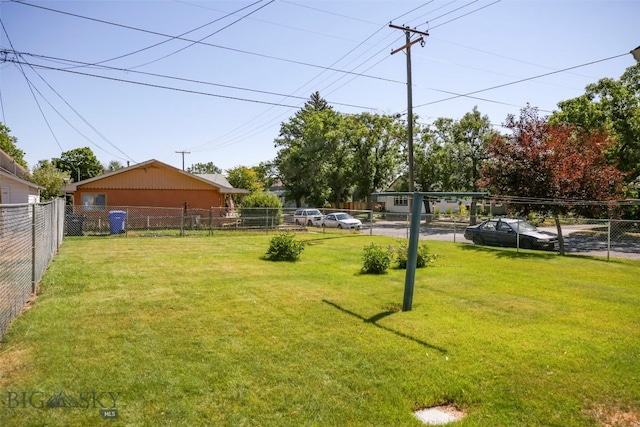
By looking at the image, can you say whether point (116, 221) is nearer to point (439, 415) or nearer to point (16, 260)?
point (16, 260)

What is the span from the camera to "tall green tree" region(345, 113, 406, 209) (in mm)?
38688

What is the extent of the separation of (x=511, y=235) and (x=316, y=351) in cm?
1471

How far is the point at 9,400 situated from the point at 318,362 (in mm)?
2901

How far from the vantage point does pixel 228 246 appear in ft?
49.9

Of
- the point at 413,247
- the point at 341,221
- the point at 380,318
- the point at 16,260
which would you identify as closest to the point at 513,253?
the point at 413,247

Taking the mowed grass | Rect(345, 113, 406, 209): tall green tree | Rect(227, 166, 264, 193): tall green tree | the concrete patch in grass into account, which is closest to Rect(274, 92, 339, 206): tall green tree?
Rect(345, 113, 406, 209): tall green tree

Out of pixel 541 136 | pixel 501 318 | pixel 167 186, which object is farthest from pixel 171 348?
pixel 167 186

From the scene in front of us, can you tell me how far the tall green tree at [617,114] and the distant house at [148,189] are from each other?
22489 mm

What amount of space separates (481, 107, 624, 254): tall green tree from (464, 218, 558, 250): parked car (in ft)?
2.64

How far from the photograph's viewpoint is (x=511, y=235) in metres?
17.0

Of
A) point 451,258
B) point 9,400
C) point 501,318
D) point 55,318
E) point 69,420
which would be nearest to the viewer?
point 69,420

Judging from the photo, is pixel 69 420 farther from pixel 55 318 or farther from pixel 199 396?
pixel 55 318

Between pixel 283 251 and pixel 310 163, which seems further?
pixel 310 163

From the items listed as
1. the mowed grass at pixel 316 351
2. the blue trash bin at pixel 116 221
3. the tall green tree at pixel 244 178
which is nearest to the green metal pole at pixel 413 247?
the mowed grass at pixel 316 351
